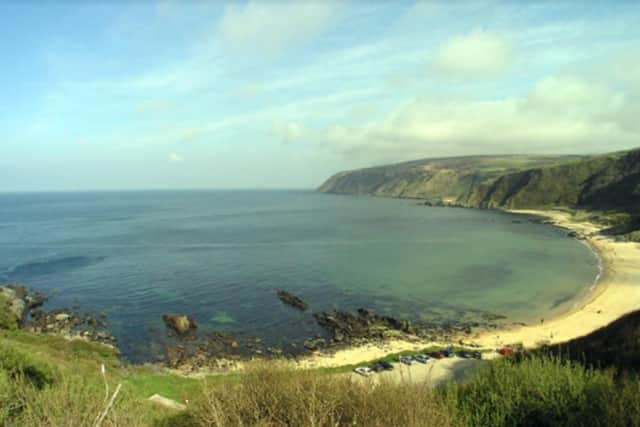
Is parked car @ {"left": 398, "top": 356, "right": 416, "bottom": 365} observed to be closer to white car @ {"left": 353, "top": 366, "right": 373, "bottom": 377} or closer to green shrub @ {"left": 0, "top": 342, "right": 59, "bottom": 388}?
white car @ {"left": 353, "top": 366, "right": 373, "bottom": 377}

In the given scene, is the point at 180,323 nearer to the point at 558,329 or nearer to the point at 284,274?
the point at 284,274

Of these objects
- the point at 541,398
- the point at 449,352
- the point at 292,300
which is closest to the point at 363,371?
the point at 449,352

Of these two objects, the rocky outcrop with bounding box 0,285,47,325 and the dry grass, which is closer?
the dry grass

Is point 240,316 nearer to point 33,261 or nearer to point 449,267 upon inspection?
point 449,267

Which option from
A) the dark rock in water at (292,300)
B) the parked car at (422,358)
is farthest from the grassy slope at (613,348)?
the dark rock in water at (292,300)

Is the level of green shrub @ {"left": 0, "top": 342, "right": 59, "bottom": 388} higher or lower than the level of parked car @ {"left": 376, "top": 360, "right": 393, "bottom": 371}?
higher

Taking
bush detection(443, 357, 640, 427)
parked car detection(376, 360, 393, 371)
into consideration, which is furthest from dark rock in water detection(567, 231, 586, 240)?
bush detection(443, 357, 640, 427)
